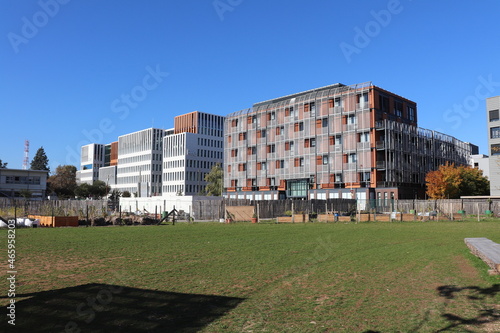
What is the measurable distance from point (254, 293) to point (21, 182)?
100310 millimetres

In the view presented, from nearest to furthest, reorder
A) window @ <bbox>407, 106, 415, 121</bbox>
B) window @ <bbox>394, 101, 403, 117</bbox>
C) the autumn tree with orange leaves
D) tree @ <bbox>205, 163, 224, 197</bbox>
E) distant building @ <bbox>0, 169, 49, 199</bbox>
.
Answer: the autumn tree with orange leaves < window @ <bbox>394, 101, 403, 117</bbox> < window @ <bbox>407, 106, 415, 121</bbox> < distant building @ <bbox>0, 169, 49, 199</bbox> < tree @ <bbox>205, 163, 224, 197</bbox>

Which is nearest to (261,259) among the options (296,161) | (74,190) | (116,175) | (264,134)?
(296,161)

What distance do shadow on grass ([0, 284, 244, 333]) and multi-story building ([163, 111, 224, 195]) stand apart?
114 meters

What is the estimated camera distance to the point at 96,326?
20.8 ft

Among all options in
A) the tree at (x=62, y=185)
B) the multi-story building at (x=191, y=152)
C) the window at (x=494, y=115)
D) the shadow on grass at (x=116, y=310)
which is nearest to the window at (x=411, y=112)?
the window at (x=494, y=115)

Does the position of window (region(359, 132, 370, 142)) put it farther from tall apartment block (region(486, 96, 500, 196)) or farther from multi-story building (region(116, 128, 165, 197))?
multi-story building (region(116, 128, 165, 197))

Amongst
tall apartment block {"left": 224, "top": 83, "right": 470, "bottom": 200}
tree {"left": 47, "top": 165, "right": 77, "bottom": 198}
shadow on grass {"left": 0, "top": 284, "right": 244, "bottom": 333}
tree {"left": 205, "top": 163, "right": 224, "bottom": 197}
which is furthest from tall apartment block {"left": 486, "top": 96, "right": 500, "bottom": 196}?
tree {"left": 47, "top": 165, "right": 77, "bottom": 198}

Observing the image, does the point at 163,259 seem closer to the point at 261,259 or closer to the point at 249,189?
the point at 261,259

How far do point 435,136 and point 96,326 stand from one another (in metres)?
92.7

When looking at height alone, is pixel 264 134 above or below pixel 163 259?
above

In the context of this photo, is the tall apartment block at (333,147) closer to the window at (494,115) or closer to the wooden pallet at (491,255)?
the window at (494,115)

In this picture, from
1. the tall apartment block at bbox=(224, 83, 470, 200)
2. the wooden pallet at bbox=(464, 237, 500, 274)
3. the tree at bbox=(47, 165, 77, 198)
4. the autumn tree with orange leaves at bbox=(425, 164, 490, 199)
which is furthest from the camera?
the tree at bbox=(47, 165, 77, 198)

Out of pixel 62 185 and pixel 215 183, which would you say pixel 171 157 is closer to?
pixel 215 183

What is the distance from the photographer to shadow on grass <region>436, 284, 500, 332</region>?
656 centimetres
